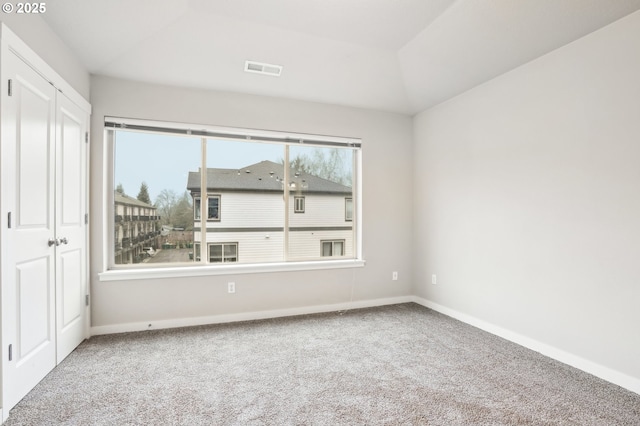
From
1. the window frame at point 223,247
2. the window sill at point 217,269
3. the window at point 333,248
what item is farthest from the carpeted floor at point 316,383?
the window at point 333,248

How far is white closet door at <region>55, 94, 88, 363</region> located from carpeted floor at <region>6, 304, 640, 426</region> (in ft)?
0.80

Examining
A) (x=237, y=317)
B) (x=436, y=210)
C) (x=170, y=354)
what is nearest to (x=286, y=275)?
(x=237, y=317)

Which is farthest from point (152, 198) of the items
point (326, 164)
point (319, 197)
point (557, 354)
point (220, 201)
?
point (557, 354)

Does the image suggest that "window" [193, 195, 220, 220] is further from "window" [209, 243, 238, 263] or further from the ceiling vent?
the ceiling vent

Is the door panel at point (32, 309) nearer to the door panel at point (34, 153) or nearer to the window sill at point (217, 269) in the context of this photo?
the door panel at point (34, 153)

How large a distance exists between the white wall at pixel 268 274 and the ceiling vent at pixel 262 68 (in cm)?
44

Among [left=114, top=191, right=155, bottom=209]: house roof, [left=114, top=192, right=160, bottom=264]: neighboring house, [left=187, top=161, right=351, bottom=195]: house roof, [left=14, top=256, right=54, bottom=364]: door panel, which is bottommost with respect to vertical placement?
[left=14, top=256, right=54, bottom=364]: door panel

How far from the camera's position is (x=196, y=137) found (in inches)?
137

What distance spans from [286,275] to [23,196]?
2.39 m

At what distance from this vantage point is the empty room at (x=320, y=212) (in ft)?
6.81

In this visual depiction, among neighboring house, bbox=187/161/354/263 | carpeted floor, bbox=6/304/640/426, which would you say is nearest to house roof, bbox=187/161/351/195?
neighboring house, bbox=187/161/354/263

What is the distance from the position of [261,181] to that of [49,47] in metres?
2.09

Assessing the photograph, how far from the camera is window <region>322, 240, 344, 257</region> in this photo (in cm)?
407
